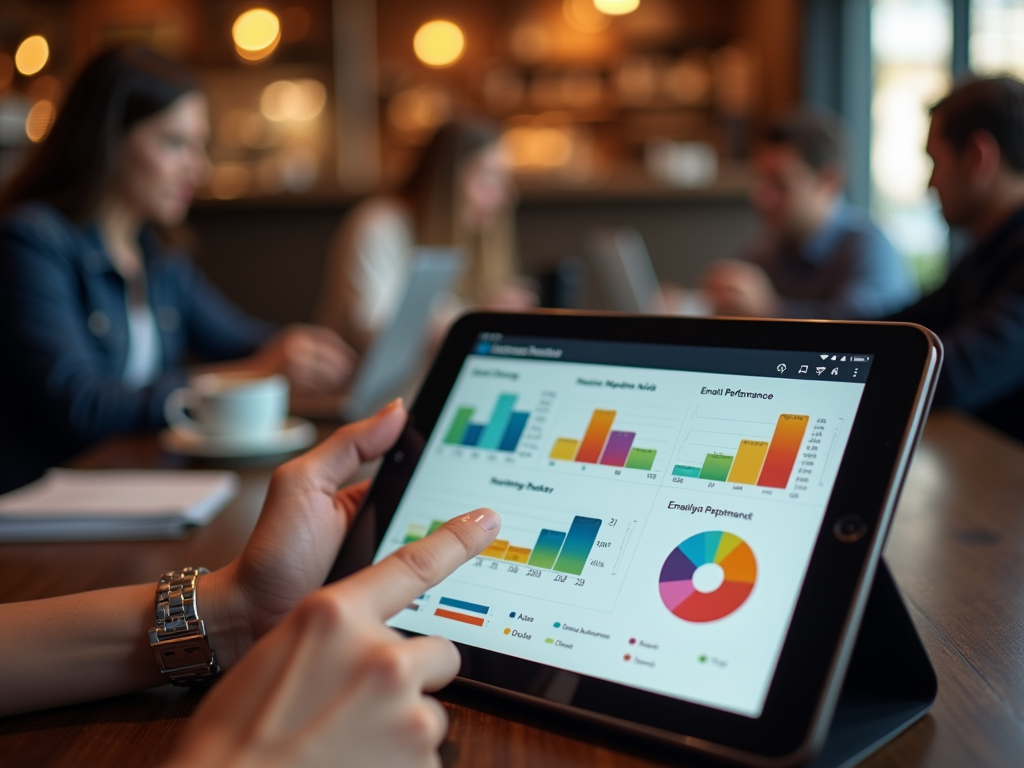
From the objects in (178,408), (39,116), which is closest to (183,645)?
(178,408)

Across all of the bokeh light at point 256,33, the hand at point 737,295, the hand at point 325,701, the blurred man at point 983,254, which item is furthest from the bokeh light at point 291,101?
the hand at point 325,701

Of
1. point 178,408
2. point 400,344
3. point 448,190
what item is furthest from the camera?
point 448,190

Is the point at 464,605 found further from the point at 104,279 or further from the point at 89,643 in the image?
the point at 104,279

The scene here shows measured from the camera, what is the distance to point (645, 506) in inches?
19.0

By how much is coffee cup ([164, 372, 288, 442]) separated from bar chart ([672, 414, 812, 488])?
2.81 ft

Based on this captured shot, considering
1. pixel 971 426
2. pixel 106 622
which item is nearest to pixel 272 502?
pixel 106 622

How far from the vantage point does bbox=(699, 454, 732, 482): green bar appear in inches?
18.4

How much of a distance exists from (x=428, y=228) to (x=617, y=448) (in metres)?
2.26

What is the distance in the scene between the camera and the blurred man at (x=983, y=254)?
1.40 metres

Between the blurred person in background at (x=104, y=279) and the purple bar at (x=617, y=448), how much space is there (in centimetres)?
101

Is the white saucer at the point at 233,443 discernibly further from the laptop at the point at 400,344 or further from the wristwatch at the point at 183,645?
the wristwatch at the point at 183,645

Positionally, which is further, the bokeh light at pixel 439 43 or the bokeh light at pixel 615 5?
the bokeh light at pixel 439 43

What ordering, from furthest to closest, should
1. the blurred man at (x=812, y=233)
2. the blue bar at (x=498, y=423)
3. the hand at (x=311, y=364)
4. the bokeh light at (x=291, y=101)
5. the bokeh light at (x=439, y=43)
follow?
the bokeh light at (x=439, y=43), the bokeh light at (x=291, y=101), the blurred man at (x=812, y=233), the hand at (x=311, y=364), the blue bar at (x=498, y=423)

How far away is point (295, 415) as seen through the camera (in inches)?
57.0
